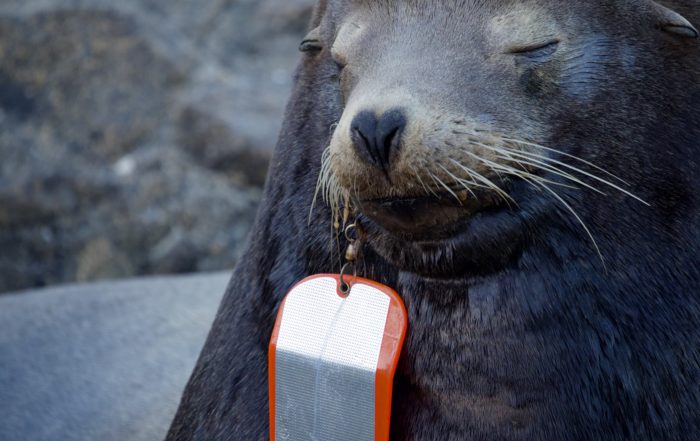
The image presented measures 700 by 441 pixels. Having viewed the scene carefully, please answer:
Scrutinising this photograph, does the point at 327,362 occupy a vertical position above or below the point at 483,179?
below

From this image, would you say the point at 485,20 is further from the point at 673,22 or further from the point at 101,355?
the point at 101,355

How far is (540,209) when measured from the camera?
207 cm

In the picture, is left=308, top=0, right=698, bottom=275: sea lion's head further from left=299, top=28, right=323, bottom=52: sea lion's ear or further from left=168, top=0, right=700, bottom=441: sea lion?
left=299, top=28, right=323, bottom=52: sea lion's ear

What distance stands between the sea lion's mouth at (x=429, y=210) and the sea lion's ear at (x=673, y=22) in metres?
0.52

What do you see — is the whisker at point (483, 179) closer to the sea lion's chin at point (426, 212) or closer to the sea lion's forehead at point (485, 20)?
the sea lion's chin at point (426, 212)

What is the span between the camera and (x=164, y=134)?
5.61 metres

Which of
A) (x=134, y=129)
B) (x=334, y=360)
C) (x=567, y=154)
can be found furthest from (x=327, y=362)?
(x=134, y=129)

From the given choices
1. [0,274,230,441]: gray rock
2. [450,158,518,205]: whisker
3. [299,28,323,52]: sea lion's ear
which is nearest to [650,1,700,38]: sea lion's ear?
[450,158,518,205]: whisker

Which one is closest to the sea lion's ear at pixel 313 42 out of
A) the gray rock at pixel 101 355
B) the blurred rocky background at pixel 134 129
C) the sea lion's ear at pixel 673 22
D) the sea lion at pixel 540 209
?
the sea lion at pixel 540 209

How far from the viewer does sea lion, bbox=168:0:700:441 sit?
1.99 m

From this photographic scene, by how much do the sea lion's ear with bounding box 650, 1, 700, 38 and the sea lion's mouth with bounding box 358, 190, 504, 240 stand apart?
0.52m

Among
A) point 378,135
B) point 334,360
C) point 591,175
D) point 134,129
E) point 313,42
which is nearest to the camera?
point 378,135

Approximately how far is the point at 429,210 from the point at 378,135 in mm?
210

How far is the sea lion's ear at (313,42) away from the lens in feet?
8.16
